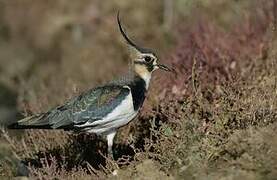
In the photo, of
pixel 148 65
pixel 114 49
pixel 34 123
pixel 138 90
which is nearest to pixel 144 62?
pixel 148 65

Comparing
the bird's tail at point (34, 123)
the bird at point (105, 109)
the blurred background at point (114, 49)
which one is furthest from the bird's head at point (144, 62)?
the bird's tail at point (34, 123)

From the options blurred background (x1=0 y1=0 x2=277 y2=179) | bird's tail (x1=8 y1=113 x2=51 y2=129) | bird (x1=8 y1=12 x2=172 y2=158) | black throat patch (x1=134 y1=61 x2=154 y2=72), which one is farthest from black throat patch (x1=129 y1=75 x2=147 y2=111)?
bird's tail (x1=8 y1=113 x2=51 y2=129)

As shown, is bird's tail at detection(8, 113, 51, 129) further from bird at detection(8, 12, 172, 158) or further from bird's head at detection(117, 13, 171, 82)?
bird's head at detection(117, 13, 171, 82)

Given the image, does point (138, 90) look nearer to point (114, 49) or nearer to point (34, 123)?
point (34, 123)

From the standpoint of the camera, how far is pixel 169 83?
10297 mm

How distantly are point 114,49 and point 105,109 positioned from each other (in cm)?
847

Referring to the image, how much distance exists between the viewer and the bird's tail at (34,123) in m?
7.92

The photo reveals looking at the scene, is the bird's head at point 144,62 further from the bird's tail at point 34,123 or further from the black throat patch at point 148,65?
the bird's tail at point 34,123

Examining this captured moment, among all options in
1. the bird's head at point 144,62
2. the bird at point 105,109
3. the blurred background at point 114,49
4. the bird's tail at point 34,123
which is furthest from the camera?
the blurred background at point 114,49

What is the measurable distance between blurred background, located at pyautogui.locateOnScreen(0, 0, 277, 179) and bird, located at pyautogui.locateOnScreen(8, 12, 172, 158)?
298 millimetres

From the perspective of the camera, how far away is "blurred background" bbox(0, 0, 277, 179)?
938cm

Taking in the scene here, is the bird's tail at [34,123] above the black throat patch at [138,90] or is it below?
below

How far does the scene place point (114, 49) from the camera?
53.1 ft

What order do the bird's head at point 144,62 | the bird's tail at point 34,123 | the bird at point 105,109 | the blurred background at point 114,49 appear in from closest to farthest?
1. the bird at point 105,109
2. the bird's tail at point 34,123
3. the bird's head at point 144,62
4. the blurred background at point 114,49
